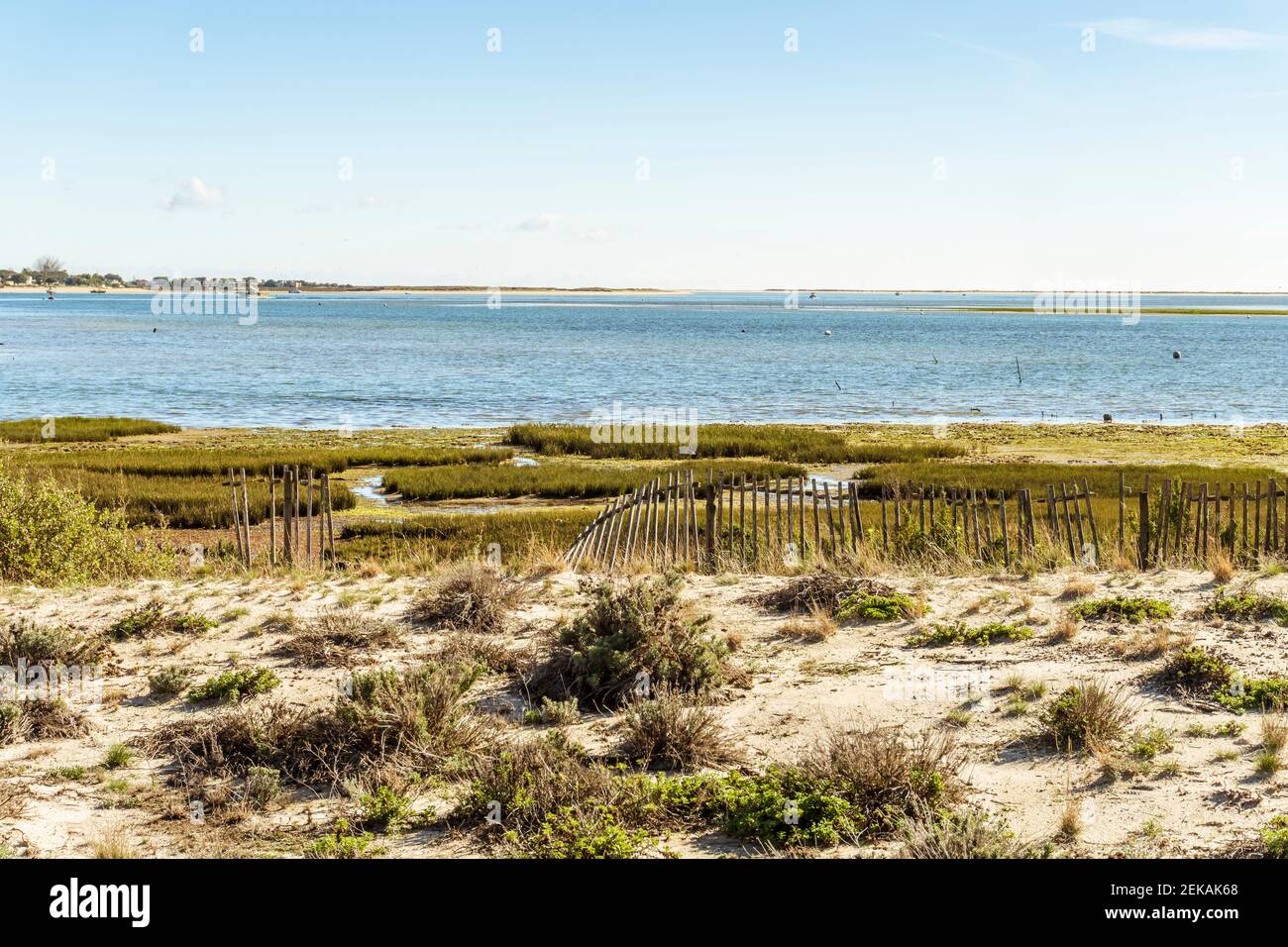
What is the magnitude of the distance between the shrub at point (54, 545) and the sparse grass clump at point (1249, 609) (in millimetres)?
12284

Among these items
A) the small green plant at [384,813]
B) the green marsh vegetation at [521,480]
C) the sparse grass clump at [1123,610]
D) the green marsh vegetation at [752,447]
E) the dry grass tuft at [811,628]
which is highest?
the sparse grass clump at [1123,610]

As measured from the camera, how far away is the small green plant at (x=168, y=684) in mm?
8688

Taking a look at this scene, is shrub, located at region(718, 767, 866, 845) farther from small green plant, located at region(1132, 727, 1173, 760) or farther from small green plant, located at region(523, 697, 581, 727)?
small green plant, located at region(1132, 727, 1173, 760)

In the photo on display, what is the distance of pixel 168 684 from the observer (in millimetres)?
8680

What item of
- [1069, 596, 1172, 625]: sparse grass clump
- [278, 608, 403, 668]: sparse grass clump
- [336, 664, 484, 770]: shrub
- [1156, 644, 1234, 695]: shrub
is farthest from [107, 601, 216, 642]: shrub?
[1156, 644, 1234, 695]: shrub

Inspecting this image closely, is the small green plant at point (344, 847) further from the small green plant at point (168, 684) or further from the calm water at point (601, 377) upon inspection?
the calm water at point (601, 377)

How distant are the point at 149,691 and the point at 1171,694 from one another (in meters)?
7.94

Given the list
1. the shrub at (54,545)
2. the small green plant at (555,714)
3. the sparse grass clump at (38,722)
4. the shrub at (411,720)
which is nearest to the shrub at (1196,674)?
the small green plant at (555,714)

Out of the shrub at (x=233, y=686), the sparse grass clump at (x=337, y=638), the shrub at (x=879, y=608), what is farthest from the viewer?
the shrub at (x=879, y=608)

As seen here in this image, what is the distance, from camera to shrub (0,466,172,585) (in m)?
14.1

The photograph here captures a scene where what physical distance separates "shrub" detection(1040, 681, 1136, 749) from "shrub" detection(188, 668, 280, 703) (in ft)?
19.2
